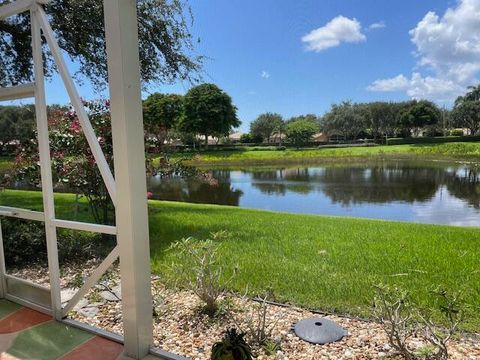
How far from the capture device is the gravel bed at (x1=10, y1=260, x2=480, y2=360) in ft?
7.08

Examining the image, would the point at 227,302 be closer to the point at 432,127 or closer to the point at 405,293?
the point at 405,293

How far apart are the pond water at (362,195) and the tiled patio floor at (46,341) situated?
292 inches

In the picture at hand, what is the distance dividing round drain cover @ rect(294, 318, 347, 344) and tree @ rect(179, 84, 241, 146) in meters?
25.6

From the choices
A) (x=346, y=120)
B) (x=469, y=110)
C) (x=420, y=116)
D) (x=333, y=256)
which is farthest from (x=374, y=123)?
(x=333, y=256)

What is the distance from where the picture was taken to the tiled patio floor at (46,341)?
6.57ft

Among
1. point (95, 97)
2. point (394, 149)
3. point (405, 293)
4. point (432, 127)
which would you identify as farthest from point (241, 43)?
point (432, 127)

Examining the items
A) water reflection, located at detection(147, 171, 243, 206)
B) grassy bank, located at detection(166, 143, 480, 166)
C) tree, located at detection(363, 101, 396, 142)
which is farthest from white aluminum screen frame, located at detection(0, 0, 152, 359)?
tree, located at detection(363, 101, 396, 142)

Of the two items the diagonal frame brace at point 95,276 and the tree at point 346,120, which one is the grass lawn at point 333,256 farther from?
the tree at point 346,120

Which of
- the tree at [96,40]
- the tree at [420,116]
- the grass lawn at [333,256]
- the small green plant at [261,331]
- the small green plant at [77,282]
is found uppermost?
the tree at [420,116]

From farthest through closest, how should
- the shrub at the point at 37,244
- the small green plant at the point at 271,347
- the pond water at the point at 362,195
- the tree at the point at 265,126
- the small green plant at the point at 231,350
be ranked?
the tree at the point at 265,126
the pond water at the point at 362,195
the shrub at the point at 37,244
the small green plant at the point at 271,347
the small green plant at the point at 231,350

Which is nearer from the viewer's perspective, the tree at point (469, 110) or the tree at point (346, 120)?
the tree at point (469, 110)

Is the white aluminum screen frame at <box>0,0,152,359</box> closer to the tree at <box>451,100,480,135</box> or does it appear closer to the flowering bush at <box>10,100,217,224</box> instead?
the flowering bush at <box>10,100,217,224</box>

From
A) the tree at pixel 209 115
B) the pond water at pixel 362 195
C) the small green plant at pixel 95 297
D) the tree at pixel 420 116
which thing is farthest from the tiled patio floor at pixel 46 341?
the tree at pixel 420 116

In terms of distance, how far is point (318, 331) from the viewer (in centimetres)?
236
